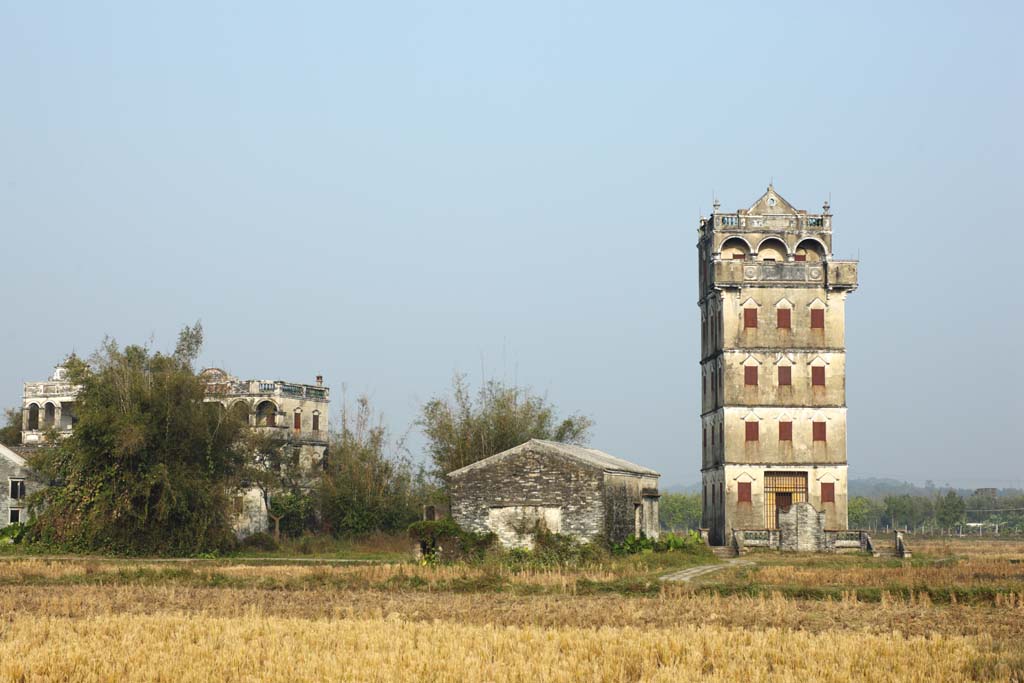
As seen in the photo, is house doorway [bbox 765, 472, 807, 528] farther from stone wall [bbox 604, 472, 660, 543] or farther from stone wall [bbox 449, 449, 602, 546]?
stone wall [bbox 449, 449, 602, 546]

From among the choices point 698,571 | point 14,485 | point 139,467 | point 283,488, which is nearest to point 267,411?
point 283,488

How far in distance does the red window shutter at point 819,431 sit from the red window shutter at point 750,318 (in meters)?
5.17

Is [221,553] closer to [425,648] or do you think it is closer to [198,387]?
[198,387]

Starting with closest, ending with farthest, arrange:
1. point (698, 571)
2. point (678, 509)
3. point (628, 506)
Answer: point (698, 571) < point (628, 506) < point (678, 509)

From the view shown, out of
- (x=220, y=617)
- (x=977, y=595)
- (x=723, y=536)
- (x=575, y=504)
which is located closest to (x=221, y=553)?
(x=575, y=504)

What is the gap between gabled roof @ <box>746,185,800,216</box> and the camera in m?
59.8

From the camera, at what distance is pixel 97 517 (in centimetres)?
4641

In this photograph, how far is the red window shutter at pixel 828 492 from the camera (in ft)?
187

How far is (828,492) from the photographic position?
56.9 m

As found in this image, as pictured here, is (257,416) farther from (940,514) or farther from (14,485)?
(940,514)

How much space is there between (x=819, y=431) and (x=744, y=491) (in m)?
4.26

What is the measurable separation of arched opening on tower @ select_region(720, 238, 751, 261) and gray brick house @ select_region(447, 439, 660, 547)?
20.3 m

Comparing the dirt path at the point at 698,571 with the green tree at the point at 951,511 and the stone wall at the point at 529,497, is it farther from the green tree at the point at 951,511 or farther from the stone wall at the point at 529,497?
the green tree at the point at 951,511

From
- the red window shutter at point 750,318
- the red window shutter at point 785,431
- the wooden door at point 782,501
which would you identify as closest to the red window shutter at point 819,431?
the red window shutter at point 785,431
